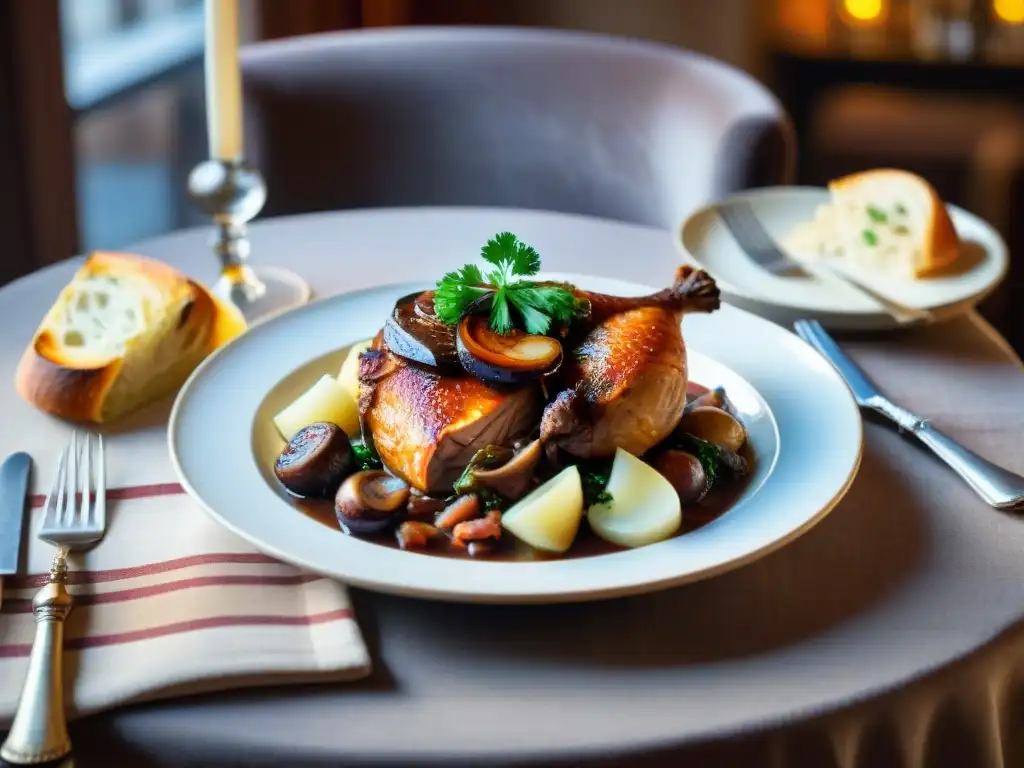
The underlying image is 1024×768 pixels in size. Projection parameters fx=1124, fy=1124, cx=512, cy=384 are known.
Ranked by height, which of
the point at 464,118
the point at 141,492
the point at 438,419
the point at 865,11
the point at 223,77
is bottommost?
the point at 865,11

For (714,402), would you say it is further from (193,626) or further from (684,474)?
(193,626)

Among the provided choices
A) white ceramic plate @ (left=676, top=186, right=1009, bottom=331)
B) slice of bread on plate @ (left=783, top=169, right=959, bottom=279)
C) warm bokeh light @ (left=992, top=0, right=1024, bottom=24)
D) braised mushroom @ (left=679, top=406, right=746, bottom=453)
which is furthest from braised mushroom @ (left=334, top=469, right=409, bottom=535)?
warm bokeh light @ (left=992, top=0, right=1024, bottom=24)

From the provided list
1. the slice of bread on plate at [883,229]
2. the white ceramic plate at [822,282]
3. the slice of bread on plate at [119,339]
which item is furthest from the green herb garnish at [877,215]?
the slice of bread on plate at [119,339]

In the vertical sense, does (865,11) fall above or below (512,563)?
below

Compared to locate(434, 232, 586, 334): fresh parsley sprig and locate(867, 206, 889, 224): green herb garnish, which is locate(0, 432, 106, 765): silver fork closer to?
locate(434, 232, 586, 334): fresh parsley sprig

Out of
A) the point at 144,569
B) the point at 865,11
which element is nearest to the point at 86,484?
the point at 144,569

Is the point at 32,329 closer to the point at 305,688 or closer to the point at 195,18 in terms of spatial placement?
the point at 305,688
